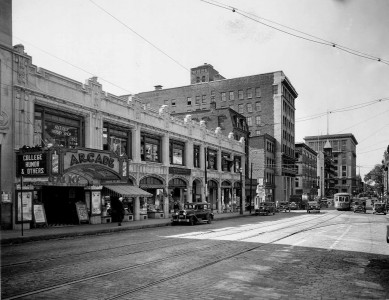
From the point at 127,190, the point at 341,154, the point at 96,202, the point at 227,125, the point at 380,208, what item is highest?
the point at 227,125

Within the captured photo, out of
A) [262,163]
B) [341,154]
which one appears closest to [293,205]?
[262,163]

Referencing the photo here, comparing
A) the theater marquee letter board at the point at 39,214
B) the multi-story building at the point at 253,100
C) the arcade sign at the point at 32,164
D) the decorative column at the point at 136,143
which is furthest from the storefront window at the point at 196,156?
the multi-story building at the point at 253,100

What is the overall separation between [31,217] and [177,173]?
1857 cm

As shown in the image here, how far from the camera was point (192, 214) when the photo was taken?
98.3 feet

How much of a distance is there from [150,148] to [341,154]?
5958 inches

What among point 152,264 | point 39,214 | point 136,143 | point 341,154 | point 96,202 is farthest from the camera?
point 341,154

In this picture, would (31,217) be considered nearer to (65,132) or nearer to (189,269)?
(65,132)

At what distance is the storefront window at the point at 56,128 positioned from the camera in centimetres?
2416

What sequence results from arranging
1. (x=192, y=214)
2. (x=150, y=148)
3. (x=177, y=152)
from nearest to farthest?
(x=192, y=214) → (x=150, y=148) → (x=177, y=152)

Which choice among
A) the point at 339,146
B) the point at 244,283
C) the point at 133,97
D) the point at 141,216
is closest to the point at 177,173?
the point at 141,216

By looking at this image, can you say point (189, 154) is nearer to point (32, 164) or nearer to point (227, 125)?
point (227, 125)

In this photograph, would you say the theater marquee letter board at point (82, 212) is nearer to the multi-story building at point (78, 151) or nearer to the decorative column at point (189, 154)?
the multi-story building at point (78, 151)

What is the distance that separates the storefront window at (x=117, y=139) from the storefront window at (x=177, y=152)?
7.42 meters

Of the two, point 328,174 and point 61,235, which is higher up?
point 328,174
